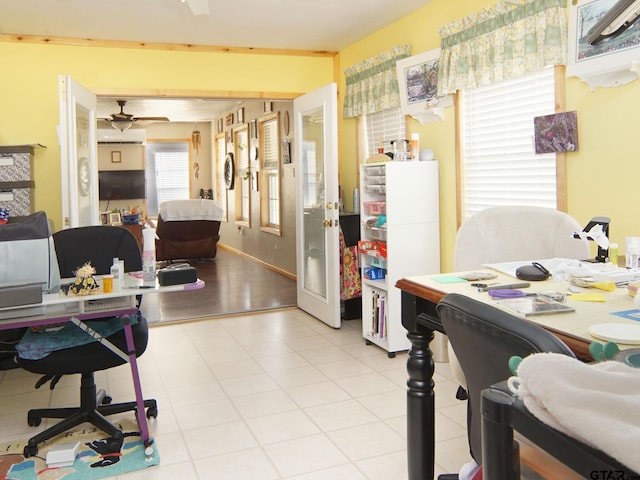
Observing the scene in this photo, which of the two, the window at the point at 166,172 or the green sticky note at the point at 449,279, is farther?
the window at the point at 166,172

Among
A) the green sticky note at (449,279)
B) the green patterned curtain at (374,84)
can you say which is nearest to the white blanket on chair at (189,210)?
the green patterned curtain at (374,84)

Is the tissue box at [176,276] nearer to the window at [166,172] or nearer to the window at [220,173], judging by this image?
the window at [220,173]

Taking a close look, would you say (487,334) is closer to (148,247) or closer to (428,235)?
(148,247)

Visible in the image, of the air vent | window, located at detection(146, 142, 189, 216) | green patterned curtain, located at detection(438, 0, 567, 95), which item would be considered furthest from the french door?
window, located at detection(146, 142, 189, 216)

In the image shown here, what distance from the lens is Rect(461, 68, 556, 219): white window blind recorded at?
3.41 m

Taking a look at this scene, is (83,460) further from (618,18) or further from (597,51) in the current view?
(597,51)

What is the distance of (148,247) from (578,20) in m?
2.51

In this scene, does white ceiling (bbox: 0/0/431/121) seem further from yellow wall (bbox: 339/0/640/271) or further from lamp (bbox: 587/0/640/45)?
lamp (bbox: 587/0/640/45)

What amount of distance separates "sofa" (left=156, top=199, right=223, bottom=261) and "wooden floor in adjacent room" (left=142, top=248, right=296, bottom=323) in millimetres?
689

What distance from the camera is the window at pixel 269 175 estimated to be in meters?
8.20

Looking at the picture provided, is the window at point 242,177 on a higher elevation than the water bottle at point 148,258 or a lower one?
higher

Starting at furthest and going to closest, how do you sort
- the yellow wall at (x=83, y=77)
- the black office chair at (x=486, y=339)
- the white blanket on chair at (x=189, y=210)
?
the white blanket on chair at (x=189, y=210) < the yellow wall at (x=83, y=77) < the black office chair at (x=486, y=339)

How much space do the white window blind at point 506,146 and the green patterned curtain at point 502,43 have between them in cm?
13

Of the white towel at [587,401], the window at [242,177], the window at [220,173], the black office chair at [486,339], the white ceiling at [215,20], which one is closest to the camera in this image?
the white towel at [587,401]
